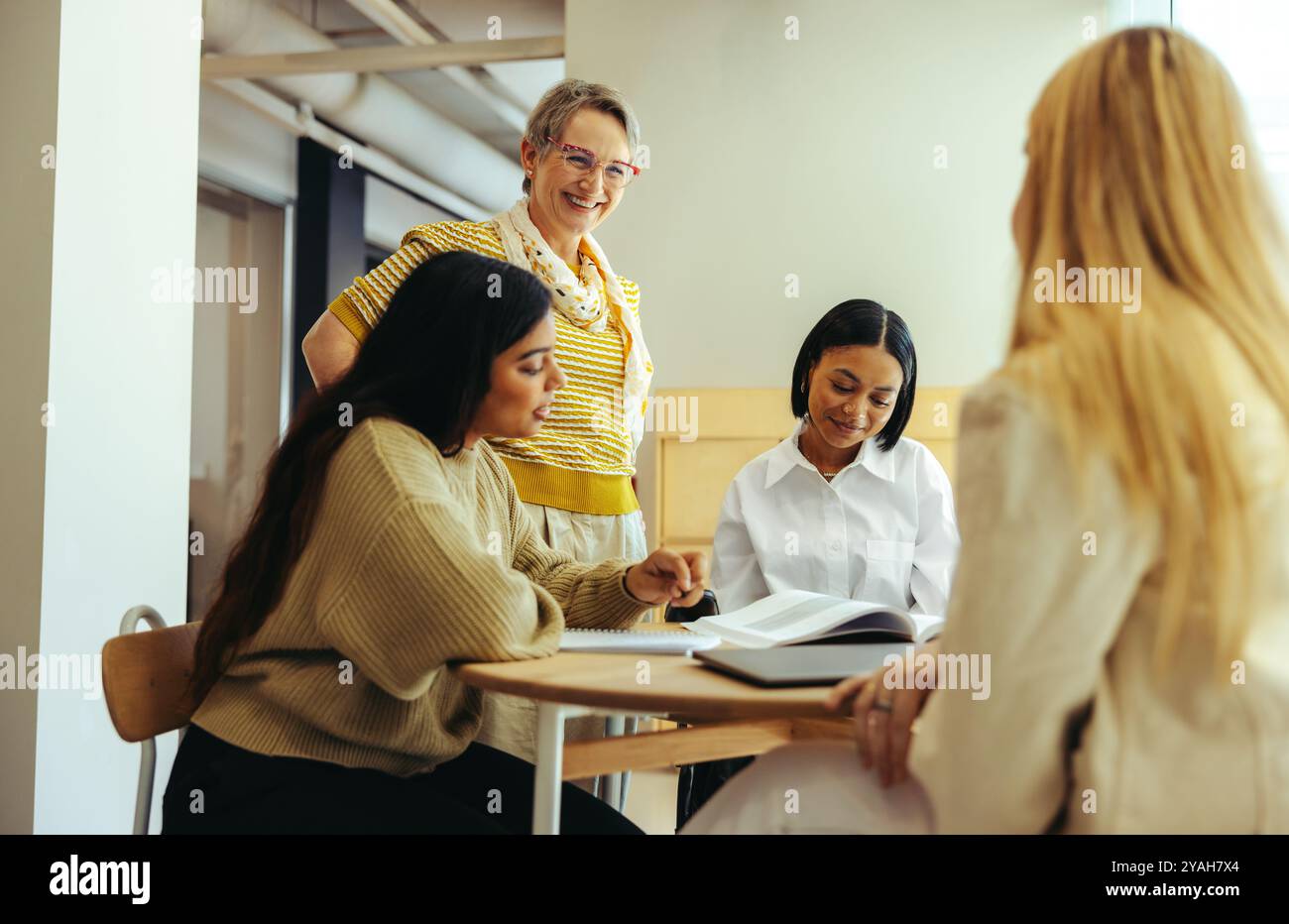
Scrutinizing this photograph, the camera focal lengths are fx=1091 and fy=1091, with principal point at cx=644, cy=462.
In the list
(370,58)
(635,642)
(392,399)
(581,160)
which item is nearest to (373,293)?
(581,160)

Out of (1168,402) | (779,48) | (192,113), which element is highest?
(779,48)

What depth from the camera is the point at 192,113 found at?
8.83 feet

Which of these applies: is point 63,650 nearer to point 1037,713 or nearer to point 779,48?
point 1037,713

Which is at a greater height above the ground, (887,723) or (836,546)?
(836,546)

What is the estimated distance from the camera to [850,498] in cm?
239

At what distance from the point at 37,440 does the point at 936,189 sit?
317 centimetres

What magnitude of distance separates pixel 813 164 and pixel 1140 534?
362 centimetres

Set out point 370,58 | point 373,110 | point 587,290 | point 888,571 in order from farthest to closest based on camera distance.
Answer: point 373,110 < point 370,58 < point 888,571 < point 587,290

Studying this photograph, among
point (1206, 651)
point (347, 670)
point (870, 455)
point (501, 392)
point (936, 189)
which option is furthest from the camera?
point (936, 189)

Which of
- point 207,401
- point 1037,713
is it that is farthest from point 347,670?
point 207,401

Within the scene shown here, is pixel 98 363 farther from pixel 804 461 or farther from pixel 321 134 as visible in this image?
pixel 321 134

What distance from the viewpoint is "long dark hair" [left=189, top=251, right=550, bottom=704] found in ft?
4.54

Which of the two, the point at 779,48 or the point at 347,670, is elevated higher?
the point at 779,48

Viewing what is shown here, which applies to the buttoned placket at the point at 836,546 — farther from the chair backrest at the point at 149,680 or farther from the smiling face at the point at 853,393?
the chair backrest at the point at 149,680
